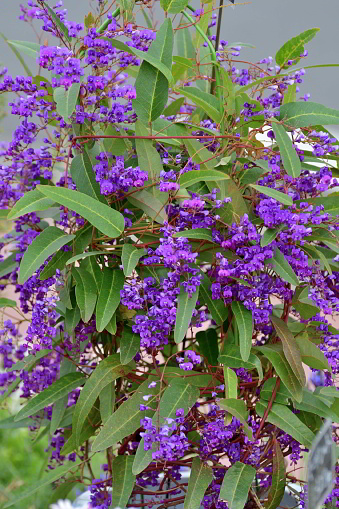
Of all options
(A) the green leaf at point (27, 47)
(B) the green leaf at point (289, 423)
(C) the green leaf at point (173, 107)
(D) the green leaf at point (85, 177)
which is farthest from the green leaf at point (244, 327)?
(A) the green leaf at point (27, 47)

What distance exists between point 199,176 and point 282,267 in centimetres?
16

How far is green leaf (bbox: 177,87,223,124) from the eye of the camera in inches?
34.2

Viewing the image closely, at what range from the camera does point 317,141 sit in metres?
0.88

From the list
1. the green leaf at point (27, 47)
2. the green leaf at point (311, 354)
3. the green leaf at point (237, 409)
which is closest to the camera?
the green leaf at point (237, 409)

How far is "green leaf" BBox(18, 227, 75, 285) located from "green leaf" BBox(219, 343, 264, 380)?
262 millimetres

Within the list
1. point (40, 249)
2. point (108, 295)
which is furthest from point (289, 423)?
point (40, 249)

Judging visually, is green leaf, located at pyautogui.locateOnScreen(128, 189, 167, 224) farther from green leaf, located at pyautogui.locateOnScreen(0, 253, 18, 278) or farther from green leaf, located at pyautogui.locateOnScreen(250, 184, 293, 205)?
green leaf, located at pyautogui.locateOnScreen(0, 253, 18, 278)

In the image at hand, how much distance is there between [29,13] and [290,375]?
0.62 metres

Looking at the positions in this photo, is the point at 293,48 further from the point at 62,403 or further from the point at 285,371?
the point at 62,403

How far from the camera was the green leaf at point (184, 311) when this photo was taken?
30.2 inches

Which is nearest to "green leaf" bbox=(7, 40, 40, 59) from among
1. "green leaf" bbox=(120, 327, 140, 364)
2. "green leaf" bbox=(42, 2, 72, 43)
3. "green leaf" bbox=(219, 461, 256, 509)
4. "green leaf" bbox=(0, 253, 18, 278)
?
"green leaf" bbox=(42, 2, 72, 43)

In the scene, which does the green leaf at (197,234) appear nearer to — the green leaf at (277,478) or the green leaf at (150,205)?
the green leaf at (150,205)

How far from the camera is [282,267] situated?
0.80m

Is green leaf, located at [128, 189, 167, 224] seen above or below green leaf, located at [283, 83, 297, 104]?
below
